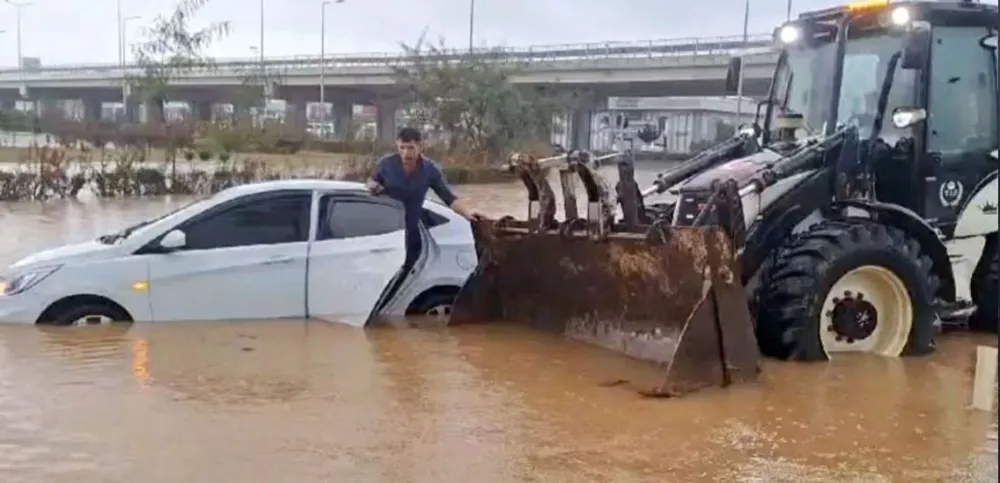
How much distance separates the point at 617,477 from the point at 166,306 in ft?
16.4

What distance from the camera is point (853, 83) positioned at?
32.7 feet

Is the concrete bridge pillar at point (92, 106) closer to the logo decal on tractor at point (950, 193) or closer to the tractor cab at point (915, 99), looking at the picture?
the tractor cab at point (915, 99)

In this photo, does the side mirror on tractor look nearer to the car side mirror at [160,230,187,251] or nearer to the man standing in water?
the man standing in water

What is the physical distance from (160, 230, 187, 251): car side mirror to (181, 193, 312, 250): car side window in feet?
0.15

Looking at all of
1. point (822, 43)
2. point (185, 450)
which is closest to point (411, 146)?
point (822, 43)

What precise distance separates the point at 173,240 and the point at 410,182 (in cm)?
194

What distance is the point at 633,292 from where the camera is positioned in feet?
29.0

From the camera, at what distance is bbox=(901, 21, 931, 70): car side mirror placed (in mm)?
9344

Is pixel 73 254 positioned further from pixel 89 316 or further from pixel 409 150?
pixel 409 150

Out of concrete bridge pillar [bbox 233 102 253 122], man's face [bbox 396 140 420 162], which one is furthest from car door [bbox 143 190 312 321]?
concrete bridge pillar [bbox 233 102 253 122]

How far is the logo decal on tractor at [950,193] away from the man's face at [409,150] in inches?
166

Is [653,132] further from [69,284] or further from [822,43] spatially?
[69,284]

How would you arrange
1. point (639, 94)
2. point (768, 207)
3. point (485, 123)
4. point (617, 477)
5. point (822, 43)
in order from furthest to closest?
point (639, 94)
point (485, 123)
point (822, 43)
point (768, 207)
point (617, 477)

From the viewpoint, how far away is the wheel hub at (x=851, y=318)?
Result: 8.89 m
